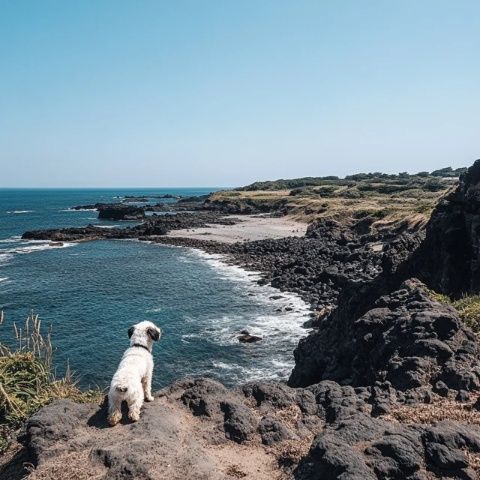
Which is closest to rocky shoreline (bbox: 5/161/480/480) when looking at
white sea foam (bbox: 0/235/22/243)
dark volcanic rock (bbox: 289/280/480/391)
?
dark volcanic rock (bbox: 289/280/480/391)

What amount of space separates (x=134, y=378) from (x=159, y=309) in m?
27.5

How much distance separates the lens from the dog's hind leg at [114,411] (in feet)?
24.2

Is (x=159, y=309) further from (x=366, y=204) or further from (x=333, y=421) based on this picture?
(x=366, y=204)

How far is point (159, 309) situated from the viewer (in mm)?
34875

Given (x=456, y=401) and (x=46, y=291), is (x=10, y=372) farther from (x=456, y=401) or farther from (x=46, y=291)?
(x=46, y=291)

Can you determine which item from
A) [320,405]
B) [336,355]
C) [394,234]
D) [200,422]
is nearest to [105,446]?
[200,422]

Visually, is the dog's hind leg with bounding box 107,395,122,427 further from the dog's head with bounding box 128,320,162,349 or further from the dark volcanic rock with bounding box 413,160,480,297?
the dark volcanic rock with bounding box 413,160,480,297

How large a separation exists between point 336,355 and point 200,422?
6.07 meters

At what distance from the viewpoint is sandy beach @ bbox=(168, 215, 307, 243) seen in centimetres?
7153

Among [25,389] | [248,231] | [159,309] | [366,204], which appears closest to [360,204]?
[366,204]

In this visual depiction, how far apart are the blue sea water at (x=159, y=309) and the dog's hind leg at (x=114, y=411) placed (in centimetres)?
1478

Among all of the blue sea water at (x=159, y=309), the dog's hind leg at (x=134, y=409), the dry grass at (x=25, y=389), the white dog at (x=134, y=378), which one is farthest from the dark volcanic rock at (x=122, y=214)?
the dog's hind leg at (x=134, y=409)

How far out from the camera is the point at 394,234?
5547cm

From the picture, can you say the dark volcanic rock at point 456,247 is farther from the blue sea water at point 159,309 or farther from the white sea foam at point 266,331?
the blue sea water at point 159,309
